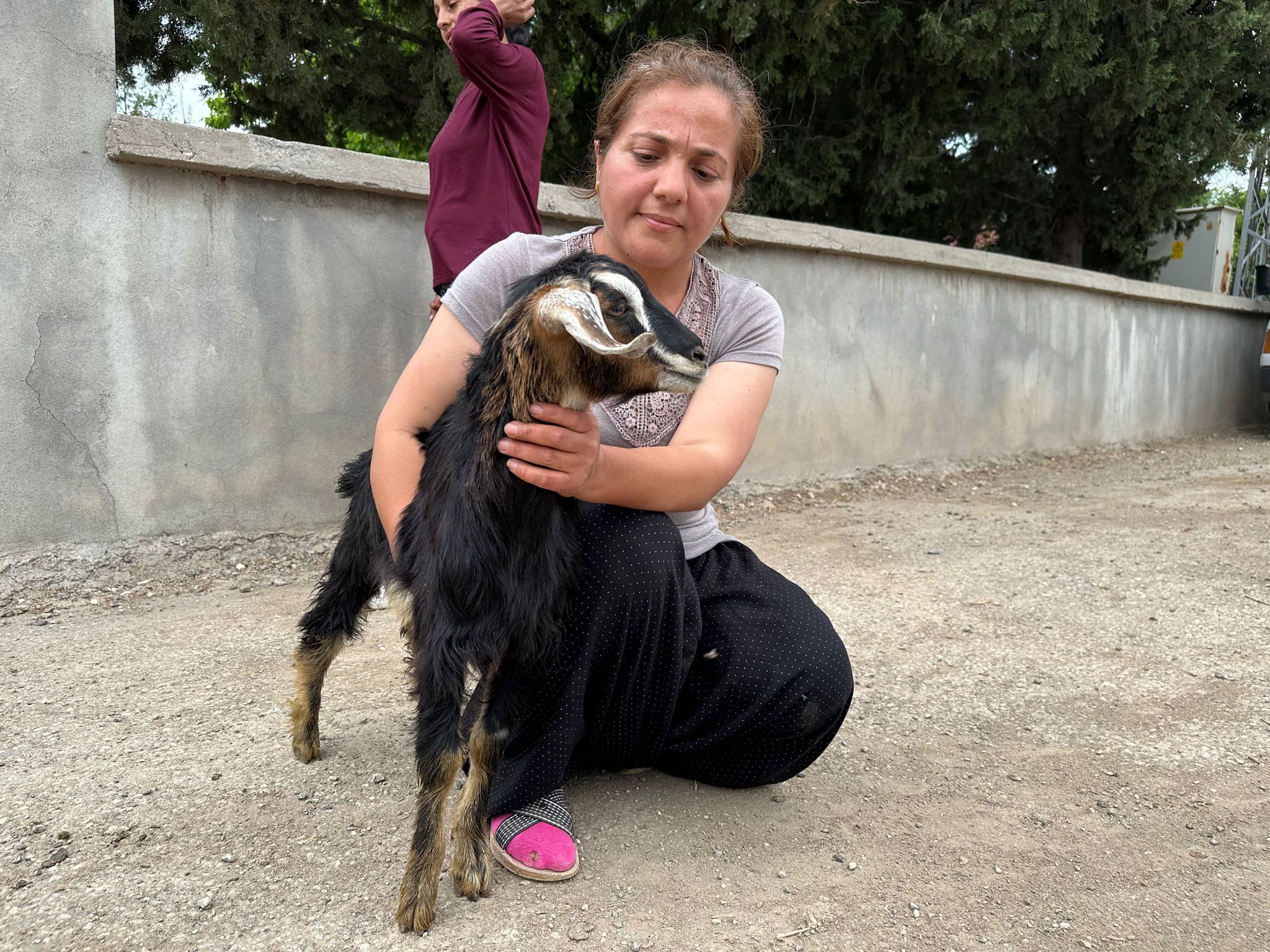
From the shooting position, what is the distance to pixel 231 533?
4270mm

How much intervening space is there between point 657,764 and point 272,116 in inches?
258

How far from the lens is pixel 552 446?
67.9 inches

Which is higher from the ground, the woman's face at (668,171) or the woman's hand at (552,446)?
the woman's face at (668,171)

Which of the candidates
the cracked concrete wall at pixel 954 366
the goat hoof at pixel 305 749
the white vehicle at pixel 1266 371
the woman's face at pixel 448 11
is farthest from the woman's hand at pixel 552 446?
the white vehicle at pixel 1266 371

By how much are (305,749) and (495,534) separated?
1098 millimetres

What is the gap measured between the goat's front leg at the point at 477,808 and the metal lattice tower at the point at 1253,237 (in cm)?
1331

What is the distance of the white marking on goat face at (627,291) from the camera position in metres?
1.71

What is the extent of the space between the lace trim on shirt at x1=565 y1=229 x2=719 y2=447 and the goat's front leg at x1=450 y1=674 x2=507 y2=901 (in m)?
0.65

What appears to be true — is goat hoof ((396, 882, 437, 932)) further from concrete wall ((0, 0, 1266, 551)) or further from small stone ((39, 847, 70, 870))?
concrete wall ((0, 0, 1266, 551))

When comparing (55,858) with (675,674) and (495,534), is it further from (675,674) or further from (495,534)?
(675,674)

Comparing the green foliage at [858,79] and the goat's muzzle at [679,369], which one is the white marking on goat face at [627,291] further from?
the green foliage at [858,79]

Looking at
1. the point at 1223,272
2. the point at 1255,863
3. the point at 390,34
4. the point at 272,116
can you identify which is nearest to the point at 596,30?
the point at 390,34

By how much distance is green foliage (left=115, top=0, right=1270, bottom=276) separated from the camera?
6.56 m

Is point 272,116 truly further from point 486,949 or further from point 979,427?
point 486,949
